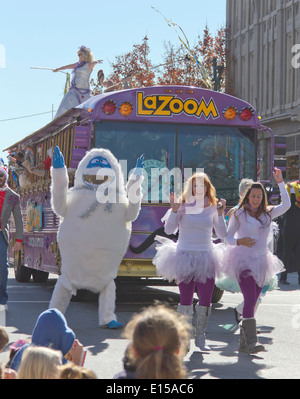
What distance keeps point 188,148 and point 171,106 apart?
0.67 metres

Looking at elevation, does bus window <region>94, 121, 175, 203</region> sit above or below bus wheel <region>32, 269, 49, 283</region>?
above

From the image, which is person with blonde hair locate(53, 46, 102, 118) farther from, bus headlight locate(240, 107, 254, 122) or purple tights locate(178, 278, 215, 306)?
purple tights locate(178, 278, 215, 306)

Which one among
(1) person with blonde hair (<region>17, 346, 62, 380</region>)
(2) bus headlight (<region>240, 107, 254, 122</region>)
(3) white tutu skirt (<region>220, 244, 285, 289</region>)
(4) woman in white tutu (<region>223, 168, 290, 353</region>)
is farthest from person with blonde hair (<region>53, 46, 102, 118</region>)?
(1) person with blonde hair (<region>17, 346, 62, 380</region>)

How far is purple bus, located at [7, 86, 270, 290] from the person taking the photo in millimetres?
12672

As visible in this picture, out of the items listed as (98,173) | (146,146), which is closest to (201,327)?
(98,173)

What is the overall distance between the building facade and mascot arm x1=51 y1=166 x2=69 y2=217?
2672 centimetres

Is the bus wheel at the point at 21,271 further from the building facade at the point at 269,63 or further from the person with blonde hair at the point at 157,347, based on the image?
the building facade at the point at 269,63

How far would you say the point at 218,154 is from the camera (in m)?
13.2

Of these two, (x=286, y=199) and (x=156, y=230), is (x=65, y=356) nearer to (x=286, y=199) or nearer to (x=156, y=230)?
(x=286, y=199)

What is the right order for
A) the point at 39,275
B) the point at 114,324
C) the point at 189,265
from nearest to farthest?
the point at 189,265, the point at 114,324, the point at 39,275

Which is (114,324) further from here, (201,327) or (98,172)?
(98,172)

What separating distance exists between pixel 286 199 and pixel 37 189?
7.54 meters

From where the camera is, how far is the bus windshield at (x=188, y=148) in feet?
41.8
